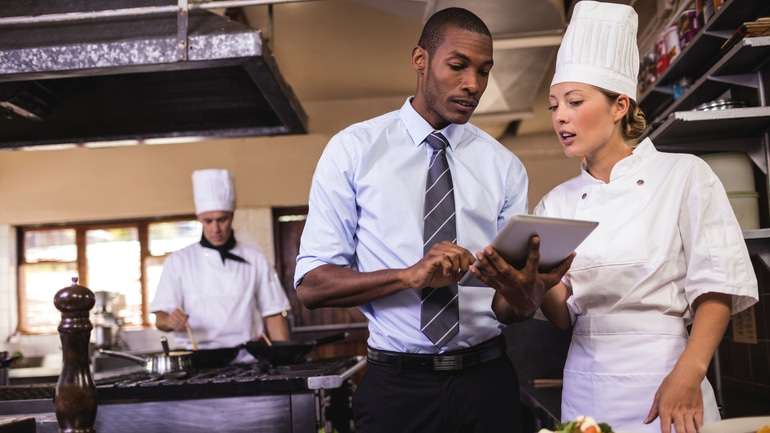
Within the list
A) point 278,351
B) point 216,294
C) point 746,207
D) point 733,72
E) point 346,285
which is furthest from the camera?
point 216,294

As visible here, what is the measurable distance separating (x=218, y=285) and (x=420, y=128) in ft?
7.85

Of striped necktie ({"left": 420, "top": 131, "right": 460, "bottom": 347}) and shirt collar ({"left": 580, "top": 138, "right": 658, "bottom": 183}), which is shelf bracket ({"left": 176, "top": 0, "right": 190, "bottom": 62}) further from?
shirt collar ({"left": 580, "top": 138, "right": 658, "bottom": 183})

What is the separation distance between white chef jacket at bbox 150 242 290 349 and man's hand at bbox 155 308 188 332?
0.11 metres

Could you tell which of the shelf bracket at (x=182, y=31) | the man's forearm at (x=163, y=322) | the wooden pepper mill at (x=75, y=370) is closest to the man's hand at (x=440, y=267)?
the wooden pepper mill at (x=75, y=370)

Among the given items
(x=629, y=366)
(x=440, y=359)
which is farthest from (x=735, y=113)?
(x=440, y=359)

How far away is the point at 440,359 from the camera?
1795 mm

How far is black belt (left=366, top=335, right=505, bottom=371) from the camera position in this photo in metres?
1.79

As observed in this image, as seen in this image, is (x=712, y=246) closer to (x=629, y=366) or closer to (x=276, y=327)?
(x=629, y=366)

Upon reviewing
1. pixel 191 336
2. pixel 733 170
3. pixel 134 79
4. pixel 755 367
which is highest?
pixel 134 79

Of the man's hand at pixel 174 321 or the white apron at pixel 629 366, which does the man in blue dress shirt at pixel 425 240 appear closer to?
the white apron at pixel 629 366

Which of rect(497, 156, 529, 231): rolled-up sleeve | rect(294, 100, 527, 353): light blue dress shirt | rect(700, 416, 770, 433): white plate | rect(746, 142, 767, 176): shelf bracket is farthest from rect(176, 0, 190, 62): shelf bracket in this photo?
rect(700, 416, 770, 433): white plate

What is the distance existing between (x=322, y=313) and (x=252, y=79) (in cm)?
553

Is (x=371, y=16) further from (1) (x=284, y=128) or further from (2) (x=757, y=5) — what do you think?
(2) (x=757, y=5)

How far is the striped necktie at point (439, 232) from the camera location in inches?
70.9
